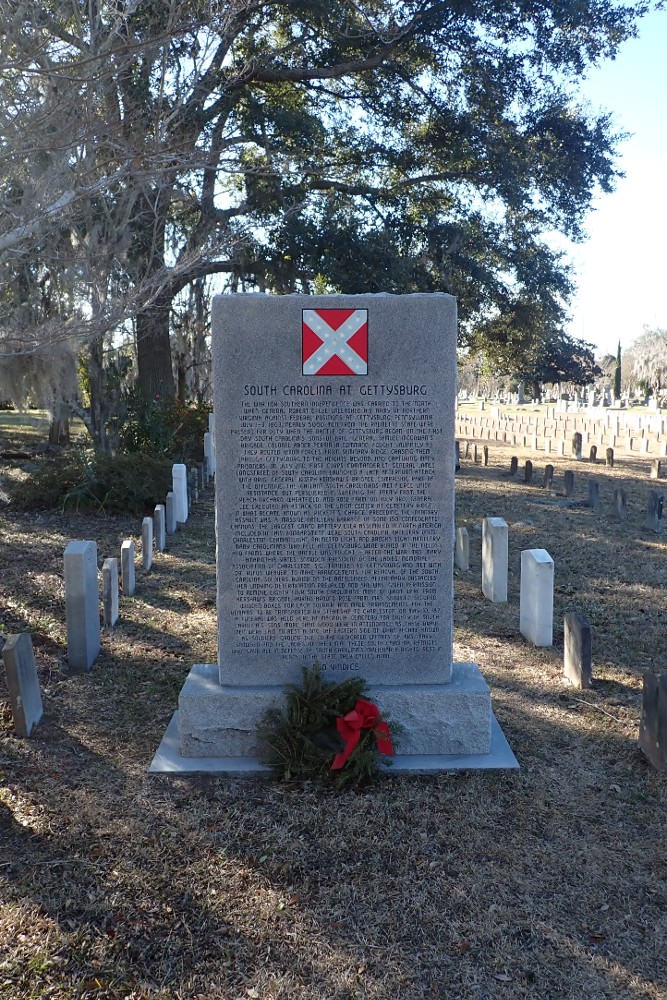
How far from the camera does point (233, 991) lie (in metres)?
2.83

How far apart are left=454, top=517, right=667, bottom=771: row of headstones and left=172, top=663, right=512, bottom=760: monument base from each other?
0.85 metres

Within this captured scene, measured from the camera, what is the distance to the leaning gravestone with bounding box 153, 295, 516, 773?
4.39 meters

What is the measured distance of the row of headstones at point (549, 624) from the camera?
4.38m

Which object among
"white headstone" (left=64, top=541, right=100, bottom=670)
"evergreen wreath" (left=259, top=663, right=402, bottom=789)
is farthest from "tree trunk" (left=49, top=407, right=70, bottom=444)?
"evergreen wreath" (left=259, top=663, right=402, bottom=789)

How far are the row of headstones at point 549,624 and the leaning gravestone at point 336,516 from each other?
778 millimetres

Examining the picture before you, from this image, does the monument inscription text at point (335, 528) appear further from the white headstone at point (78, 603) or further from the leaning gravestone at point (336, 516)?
the white headstone at point (78, 603)

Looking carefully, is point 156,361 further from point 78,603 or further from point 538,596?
point 538,596

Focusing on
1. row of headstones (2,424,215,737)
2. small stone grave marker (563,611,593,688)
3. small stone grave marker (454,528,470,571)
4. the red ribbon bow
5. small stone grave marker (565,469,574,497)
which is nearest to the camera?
the red ribbon bow

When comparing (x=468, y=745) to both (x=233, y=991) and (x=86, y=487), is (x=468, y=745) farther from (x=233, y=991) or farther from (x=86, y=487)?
(x=86, y=487)

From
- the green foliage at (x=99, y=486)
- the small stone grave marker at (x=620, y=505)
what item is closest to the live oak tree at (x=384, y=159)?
the green foliage at (x=99, y=486)

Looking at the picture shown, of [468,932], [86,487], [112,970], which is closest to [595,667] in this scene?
A: [468,932]

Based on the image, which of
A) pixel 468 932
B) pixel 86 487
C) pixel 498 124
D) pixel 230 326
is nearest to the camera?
pixel 468 932

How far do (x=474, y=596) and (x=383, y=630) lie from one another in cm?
350

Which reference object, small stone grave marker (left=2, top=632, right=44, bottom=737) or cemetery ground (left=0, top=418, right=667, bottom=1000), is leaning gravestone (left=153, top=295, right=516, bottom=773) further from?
small stone grave marker (left=2, top=632, right=44, bottom=737)
